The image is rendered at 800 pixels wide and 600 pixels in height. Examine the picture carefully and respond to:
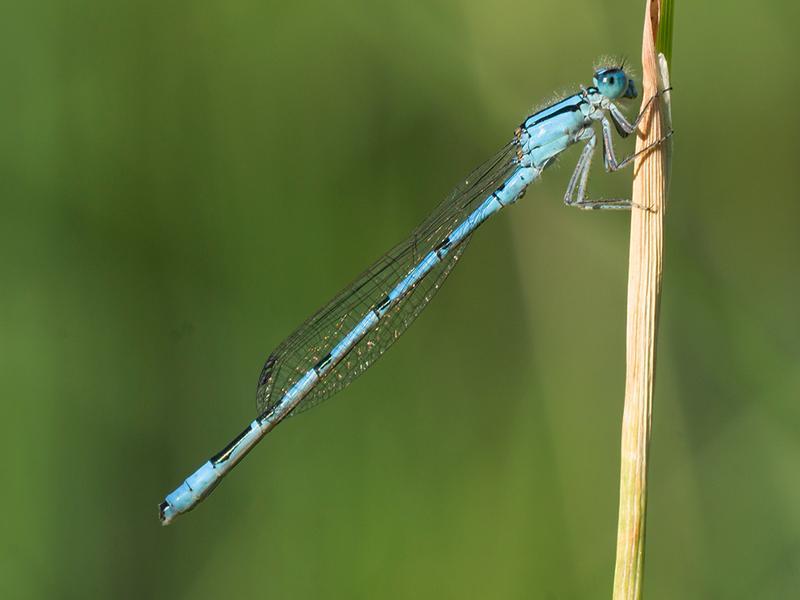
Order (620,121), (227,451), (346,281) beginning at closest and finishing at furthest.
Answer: (620,121) < (227,451) < (346,281)

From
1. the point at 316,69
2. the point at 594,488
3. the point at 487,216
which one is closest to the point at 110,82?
the point at 316,69

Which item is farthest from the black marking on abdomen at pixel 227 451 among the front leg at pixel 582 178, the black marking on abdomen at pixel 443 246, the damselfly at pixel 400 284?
the front leg at pixel 582 178

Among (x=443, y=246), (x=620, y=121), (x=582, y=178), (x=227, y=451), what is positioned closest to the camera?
(x=620, y=121)

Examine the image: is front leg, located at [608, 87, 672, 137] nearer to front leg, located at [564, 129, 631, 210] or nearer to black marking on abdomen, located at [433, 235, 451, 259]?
front leg, located at [564, 129, 631, 210]

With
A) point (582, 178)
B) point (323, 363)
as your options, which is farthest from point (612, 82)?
point (323, 363)

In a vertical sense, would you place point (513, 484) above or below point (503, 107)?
below

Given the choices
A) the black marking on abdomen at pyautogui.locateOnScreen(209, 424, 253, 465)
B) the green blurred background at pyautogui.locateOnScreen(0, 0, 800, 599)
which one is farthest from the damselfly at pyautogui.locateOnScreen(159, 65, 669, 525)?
the green blurred background at pyautogui.locateOnScreen(0, 0, 800, 599)

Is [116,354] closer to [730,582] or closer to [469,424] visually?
[469,424]

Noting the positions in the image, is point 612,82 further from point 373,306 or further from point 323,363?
point 323,363
